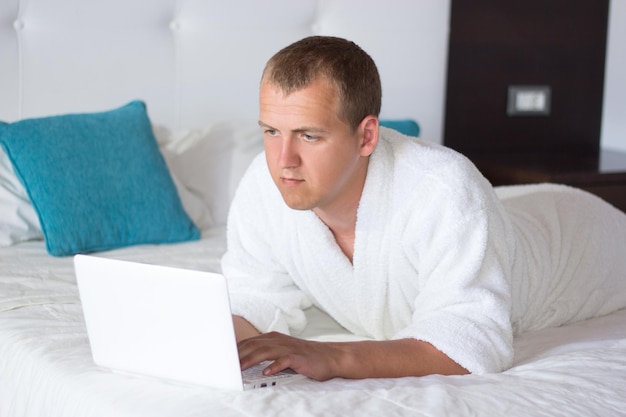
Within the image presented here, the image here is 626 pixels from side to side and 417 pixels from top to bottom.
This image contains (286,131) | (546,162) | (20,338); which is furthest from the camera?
(546,162)

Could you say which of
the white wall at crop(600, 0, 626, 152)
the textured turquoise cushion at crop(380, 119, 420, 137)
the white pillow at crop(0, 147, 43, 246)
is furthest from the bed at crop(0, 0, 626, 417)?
the white wall at crop(600, 0, 626, 152)

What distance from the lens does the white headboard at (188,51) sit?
2.78 metres

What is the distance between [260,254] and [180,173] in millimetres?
866

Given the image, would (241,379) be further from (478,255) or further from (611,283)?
(611,283)

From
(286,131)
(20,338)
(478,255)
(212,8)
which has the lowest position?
(20,338)

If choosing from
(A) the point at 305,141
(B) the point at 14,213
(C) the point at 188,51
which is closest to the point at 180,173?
(C) the point at 188,51

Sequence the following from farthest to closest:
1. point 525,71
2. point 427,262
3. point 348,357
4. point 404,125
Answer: point 525,71
point 404,125
point 427,262
point 348,357

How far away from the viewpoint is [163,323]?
1618mm

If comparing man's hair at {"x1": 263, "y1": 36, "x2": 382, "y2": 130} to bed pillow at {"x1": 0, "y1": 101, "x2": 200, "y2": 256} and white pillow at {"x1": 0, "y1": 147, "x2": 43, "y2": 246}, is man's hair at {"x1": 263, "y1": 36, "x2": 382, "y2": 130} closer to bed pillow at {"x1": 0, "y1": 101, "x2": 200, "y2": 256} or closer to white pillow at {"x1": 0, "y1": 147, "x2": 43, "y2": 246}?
bed pillow at {"x1": 0, "y1": 101, "x2": 200, "y2": 256}

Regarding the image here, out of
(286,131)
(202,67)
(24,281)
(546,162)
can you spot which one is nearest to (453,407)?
(286,131)

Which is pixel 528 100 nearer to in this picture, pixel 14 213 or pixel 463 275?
pixel 14 213

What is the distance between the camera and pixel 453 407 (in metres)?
1.58

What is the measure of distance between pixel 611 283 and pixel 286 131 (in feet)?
2.97

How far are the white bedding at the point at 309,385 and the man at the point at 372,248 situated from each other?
2.0 inches
